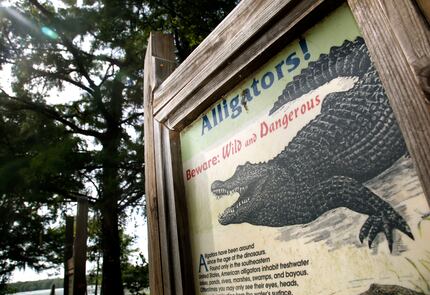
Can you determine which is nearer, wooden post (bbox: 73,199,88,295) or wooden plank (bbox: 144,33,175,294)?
wooden plank (bbox: 144,33,175,294)

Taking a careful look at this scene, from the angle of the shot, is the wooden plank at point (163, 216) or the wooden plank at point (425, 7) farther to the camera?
the wooden plank at point (163, 216)

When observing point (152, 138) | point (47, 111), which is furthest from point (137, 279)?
point (152, 138)

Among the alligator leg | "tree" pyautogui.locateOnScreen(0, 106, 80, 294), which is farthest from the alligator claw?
"tree" pyautogui.locateOnScreen(0, 106, 80, 294)

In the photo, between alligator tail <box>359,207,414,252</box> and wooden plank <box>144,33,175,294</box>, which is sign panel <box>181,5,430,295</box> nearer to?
alligator tail <box>359,207,414,252</box>

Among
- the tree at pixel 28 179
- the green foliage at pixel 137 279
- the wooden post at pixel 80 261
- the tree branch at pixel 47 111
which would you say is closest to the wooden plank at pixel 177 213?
the wooden post at pixel 80 261

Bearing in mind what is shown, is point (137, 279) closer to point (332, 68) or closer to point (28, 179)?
point (28, 179)

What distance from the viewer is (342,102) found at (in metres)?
0.73

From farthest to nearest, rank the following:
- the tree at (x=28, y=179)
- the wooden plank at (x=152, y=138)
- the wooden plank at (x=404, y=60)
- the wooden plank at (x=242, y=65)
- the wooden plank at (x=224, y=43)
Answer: the tree at (x=28, y=179), the wooden plank at (x=152, y=138), the wooden plank at (x=224, y=43), the wooden plank at (x=242, y=65), the wooden plank at (x=404, y=60)

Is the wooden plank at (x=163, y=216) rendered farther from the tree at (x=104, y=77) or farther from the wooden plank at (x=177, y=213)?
the tree at (x=104, y=77)

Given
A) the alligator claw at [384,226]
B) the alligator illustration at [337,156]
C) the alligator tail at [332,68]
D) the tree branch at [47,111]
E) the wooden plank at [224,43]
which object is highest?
the tree branch at [47,111]

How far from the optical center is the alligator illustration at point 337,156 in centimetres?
64

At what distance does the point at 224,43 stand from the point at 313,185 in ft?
1.83

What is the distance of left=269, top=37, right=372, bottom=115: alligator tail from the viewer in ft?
2.31

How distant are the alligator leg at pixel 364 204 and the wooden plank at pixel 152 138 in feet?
2.46
